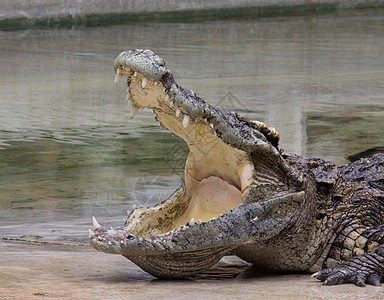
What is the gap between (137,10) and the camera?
19.3m

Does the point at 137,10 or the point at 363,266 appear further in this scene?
the point at 137,10

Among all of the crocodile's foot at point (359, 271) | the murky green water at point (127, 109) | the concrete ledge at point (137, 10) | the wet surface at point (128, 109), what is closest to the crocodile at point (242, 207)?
the crocodile's foot at point (359, 271)

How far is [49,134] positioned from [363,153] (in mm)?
3065

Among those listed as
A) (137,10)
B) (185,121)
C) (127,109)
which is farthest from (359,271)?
(137,10)

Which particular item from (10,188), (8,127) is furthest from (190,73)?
(10,188)

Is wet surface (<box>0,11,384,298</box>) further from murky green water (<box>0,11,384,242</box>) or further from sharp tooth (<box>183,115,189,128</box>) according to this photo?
sharp tooth (<box>183,115,189,128</box>)

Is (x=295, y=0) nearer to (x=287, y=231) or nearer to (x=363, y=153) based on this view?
(x=363, y=153)

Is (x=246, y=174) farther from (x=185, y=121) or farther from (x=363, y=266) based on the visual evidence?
(x=363, y=266)

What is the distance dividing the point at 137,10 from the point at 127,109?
10632 millimetres

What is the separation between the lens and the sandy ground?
10.4 ft

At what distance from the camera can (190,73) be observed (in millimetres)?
11781

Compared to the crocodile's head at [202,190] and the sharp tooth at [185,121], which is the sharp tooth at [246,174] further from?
the sharp tooth at [185,121]

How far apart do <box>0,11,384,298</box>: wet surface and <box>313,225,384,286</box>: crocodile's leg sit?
103mm

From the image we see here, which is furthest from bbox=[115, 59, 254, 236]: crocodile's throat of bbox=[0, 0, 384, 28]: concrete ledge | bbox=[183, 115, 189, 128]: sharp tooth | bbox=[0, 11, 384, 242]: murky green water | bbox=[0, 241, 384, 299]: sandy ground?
bbox=[0, 0, 384, 28]: concrete ledge
